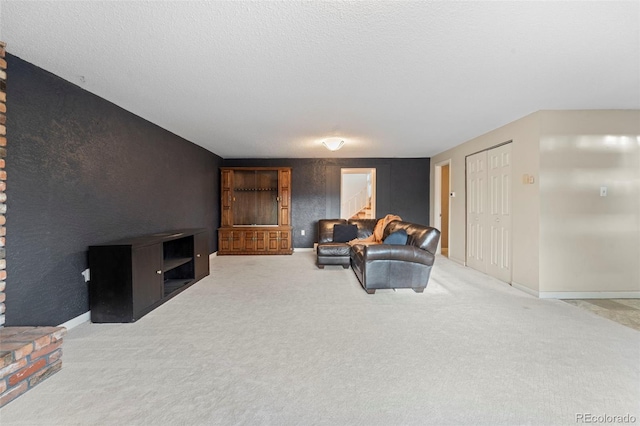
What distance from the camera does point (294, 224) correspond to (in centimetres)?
787

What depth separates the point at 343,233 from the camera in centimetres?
609

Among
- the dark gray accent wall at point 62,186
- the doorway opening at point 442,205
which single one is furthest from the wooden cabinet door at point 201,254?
the doorway opening at point 442,205

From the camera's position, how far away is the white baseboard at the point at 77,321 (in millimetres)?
2847

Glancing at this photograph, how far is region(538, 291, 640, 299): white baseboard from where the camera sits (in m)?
3.85

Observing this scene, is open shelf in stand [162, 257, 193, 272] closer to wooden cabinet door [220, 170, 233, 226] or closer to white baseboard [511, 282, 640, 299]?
wooden cabinet door [220, 170, 233, 226]

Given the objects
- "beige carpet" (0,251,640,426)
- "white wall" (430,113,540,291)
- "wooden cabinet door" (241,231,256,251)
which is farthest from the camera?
"wooden cabinet door" (241,231,256,251)

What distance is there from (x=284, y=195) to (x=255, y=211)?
904 mm

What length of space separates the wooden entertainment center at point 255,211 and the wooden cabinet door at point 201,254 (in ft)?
6.84

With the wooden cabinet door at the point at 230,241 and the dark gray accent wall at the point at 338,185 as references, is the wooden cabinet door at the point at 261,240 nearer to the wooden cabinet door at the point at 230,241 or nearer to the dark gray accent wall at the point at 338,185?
the wooden cabinet door at the point at 230,241

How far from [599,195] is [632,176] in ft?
1.64

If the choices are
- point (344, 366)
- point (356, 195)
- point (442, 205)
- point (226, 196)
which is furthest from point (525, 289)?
point (356, 195)

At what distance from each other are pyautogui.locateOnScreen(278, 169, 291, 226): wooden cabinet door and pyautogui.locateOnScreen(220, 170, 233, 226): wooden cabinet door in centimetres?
123

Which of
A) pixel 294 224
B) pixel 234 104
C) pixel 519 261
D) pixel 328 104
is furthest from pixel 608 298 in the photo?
pixel 294 224

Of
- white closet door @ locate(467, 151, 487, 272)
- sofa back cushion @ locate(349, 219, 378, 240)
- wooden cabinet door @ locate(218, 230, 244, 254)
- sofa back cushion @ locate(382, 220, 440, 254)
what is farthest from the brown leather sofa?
wooden cabinet door @ locate(218, 230, 244, 254)
